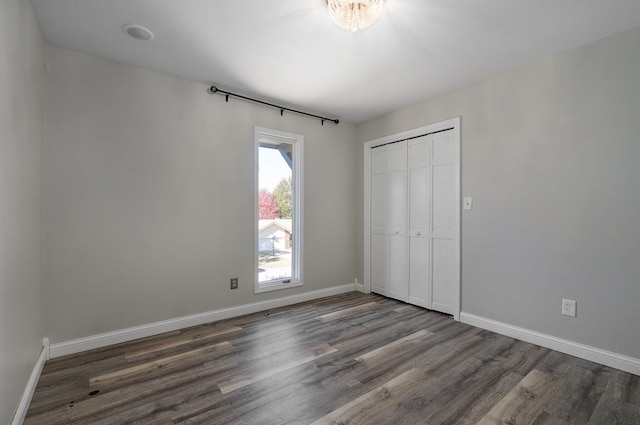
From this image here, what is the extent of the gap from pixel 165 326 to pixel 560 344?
11.3ft

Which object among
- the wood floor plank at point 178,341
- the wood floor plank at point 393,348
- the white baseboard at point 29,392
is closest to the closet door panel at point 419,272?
the wood floor plank at point 393,348

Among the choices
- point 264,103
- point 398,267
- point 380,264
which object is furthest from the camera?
point 380,264

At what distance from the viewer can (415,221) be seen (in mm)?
3631

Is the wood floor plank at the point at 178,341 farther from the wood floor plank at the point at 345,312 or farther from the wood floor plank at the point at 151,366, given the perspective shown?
the wood floor plank at the point at 345,312

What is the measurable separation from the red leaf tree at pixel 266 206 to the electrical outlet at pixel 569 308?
293 cm

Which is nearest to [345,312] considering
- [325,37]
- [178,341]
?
[178,341]

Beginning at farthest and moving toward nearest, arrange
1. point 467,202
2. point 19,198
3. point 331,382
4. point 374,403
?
point 467,202 → point 331,382 → point 374,403 → point 19,198

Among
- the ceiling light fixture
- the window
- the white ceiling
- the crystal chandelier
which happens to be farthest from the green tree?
the crystal chandelier

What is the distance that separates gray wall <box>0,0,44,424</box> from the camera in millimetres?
1396

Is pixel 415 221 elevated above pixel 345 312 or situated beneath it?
elevated above

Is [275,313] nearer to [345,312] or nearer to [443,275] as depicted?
[345,312]

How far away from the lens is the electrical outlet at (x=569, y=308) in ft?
7.79

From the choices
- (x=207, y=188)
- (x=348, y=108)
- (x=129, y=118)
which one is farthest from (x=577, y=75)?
(x=129, y=118)

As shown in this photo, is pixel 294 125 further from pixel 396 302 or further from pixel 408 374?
pixel 408 374
